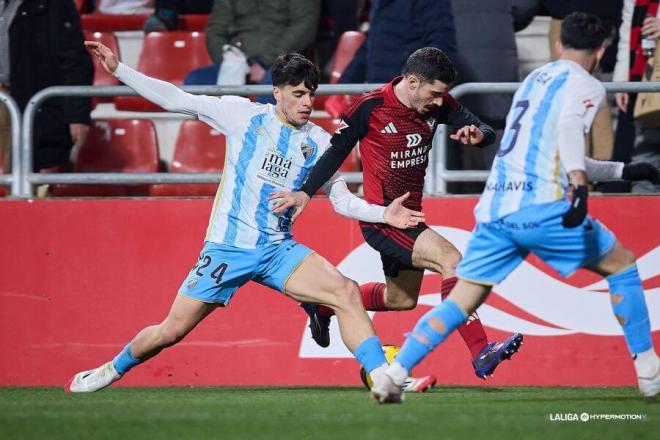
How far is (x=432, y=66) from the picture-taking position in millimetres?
8078

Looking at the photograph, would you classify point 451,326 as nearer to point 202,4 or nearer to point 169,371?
point 169,371

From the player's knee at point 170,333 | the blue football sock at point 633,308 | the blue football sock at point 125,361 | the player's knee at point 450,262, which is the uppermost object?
the blue football sock at point 633,308

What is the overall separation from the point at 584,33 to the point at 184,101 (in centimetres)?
265

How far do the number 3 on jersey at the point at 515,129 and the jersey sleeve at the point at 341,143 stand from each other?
1.43m

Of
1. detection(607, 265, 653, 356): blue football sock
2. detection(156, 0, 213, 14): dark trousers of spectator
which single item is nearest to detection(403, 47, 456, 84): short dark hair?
detection(607, 265, 653, 356): blue football sock

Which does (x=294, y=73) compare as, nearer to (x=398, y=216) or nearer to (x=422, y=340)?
(x=398, y=216)

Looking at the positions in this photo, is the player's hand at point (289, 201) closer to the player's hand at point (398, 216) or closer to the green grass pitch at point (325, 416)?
the player's hand at point (398, 216)

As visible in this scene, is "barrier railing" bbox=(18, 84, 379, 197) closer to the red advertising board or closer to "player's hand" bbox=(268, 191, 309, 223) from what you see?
the red advertising board

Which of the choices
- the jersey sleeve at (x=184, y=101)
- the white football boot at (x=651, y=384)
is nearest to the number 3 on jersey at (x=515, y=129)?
the white football boot at (x=651, y=384)

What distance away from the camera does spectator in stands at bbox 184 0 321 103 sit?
37.4 feet

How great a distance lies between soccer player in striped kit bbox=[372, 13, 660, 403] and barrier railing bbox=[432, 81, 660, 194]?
231 centimetres

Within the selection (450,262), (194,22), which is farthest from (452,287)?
(194,22)

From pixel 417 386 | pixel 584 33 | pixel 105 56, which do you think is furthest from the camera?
pixel 417 386

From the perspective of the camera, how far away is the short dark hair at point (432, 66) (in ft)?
26.5
